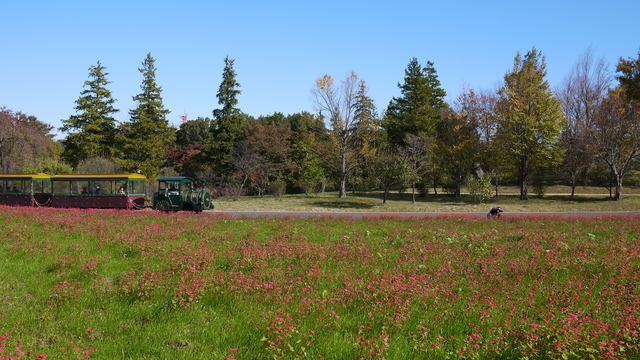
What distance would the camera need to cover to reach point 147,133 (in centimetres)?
5272

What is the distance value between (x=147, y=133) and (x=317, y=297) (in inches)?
2002

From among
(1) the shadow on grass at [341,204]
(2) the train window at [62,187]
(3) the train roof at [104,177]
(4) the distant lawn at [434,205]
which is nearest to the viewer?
(3) the train roof at [104,177]

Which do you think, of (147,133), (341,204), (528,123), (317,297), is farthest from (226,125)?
(317,297)

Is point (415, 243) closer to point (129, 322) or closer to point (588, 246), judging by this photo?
point (588, 246)

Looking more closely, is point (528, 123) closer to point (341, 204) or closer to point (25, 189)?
point (341, 204)

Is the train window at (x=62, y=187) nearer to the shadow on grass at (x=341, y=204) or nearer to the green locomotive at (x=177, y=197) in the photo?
the green locomotive at (x=177, y=197)

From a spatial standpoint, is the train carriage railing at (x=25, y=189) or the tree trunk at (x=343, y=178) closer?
the train carriage railing at (x=25, y=189)

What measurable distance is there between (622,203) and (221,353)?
39.6 meters

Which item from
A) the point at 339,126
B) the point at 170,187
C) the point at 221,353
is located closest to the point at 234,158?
the point at 339,126

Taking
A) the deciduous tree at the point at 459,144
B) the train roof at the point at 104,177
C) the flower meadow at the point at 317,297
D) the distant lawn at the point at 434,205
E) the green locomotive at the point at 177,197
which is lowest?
the flower meadow at the point at 317,297

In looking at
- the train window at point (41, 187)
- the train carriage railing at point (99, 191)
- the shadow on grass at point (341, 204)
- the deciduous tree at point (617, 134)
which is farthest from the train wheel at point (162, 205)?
the deciduous tree at point (617, 134)

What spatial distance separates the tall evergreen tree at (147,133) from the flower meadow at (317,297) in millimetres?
39663

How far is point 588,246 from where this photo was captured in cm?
1202

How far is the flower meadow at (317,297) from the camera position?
5434mm
